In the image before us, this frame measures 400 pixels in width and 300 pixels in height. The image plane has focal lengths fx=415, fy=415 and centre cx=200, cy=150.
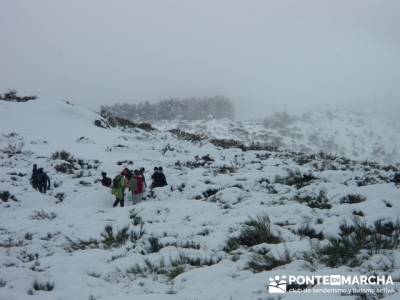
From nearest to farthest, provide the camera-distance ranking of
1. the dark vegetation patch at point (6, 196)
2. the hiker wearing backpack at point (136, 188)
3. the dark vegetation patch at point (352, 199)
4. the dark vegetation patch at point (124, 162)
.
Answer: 1. the dark vegetation patch at point (352, 199)
2. the dark vegetation patch at point (6, 196)
3. the hiker wearing backpack at point (136, 188)
4. the dark vegetation patch at point (124, 162)

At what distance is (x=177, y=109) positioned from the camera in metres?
143

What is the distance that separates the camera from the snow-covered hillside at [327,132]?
385 feet

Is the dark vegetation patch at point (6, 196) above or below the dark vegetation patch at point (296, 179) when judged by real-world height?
below

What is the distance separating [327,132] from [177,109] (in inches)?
2078

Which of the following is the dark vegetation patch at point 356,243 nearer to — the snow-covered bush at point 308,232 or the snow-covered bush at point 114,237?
the snow-covered bush at point 308,232

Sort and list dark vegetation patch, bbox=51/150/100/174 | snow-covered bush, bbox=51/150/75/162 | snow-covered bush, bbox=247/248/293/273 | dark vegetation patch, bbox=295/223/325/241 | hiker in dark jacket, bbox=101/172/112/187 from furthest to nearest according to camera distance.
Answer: snow-covered bush, bbox=51/150/75/162 < dark vegetation patch, bbox=51/150/100/174 < hiker in dark jacket, bbox=101/172/112/187 < dark vegetation patch, bbox=295/223/325/241 < snow-covered bush, bbox=247/248/293/273

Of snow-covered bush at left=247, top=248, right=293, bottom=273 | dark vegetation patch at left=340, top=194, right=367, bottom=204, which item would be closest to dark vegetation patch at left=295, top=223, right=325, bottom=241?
snow-covered bush at left=247, top=248, right=293, bottom=273

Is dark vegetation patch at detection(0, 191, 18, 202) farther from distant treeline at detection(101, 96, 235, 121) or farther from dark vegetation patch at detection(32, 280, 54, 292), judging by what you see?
distant treeline at detection(101, 96, 235, 121)

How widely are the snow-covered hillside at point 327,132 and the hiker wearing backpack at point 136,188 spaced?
303ft

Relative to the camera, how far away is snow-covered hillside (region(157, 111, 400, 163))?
117 meters

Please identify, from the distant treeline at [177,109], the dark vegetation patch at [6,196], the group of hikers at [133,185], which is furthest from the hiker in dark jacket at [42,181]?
the distant treeline at [177,109]

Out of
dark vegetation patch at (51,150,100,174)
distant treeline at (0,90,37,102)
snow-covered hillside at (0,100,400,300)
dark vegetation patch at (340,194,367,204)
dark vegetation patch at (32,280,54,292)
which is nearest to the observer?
snow-covered hillside at (0,100,400,300)

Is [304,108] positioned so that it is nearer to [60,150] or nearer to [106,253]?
[60,150]

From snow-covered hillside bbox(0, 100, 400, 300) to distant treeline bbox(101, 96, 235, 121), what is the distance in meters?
111
